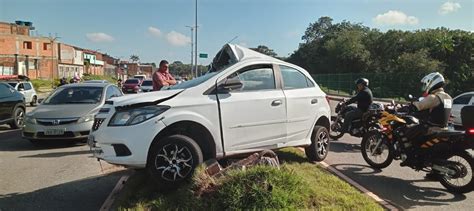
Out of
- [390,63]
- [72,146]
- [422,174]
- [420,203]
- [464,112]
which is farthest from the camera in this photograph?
[390,63]

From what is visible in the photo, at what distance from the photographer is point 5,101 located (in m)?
11.9

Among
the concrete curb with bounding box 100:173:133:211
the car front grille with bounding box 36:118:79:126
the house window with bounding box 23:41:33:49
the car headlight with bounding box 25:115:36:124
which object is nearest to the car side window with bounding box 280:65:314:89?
the concrete curb with bounding box 100:173:133:211

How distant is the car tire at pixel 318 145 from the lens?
7051 millimetres

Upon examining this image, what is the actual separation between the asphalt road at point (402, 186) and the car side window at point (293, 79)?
1.65 m

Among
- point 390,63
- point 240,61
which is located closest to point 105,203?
point 240,61

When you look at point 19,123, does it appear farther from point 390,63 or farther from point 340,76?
point 390,63

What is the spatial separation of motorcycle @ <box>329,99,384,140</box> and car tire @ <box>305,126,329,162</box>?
5.90ft

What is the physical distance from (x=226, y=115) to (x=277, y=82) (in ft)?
4.14

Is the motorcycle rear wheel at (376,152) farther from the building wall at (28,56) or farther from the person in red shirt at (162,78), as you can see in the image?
the building wall at (28,56)

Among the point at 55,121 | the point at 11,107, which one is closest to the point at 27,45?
the point at 11,107

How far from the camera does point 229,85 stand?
5484 millimetres

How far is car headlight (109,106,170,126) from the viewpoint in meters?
4.93

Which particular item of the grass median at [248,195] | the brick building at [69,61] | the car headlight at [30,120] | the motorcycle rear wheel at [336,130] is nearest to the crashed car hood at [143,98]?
the grass median at [248,195]

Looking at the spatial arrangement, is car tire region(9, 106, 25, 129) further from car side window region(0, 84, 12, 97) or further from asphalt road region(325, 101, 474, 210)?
asphalt road region(325, 101, 474, 210)
